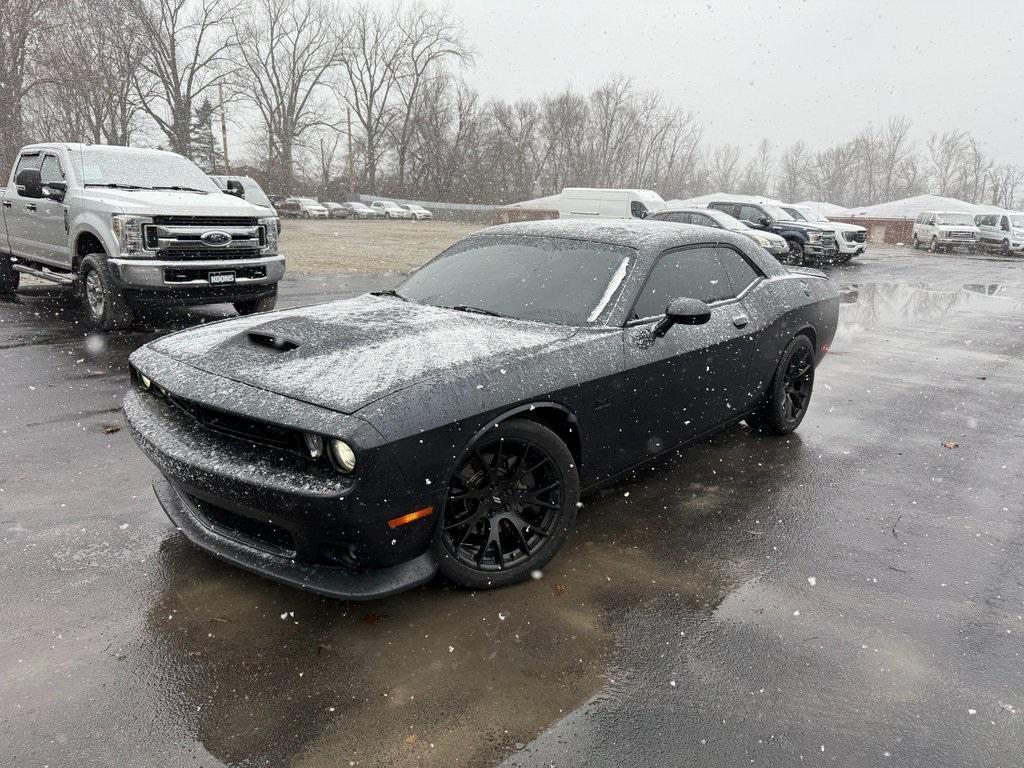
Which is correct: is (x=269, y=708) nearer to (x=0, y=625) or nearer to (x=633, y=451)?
(x=0, y=625)

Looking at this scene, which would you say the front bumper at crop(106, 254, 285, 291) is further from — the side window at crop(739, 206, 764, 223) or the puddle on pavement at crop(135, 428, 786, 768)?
the side window at crop(739, 206, 764, 223)

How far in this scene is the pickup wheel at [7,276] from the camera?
9938 mm

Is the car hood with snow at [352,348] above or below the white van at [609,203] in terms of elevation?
below


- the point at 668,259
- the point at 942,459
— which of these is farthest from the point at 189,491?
the point at 942,459

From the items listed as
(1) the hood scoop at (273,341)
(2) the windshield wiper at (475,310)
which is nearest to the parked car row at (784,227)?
(2) the windshield wiper at (475,310)

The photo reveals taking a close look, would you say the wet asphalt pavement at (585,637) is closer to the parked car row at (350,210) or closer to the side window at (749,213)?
the side window at (749,213)

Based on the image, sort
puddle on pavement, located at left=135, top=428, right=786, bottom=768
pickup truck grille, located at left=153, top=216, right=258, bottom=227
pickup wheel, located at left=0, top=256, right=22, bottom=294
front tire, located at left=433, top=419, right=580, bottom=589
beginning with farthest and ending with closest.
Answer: pickup wheel, located at left=0, top=256, right=22, bottom=294
pickup truck grille, located at left=153, top=216, right=258, bottom=227
front tire, located at left=433, top=419, right=580, bottom=589
puddle on pavement, located at left=135, top=428, right=786, bottom=768

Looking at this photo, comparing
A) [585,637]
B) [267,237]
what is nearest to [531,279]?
[585,637]

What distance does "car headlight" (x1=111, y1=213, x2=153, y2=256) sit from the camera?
24.1ft

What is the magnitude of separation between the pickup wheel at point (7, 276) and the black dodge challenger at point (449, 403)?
8.35 metres

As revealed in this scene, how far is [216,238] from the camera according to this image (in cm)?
782

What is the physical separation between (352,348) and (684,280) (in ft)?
6.78

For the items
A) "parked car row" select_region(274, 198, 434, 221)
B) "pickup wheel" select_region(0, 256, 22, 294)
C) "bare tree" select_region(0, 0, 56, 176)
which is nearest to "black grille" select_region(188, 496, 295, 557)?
"pickup wheel" select_region(0, 256, 22, 294)

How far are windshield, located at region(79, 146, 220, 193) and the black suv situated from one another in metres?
16.0
